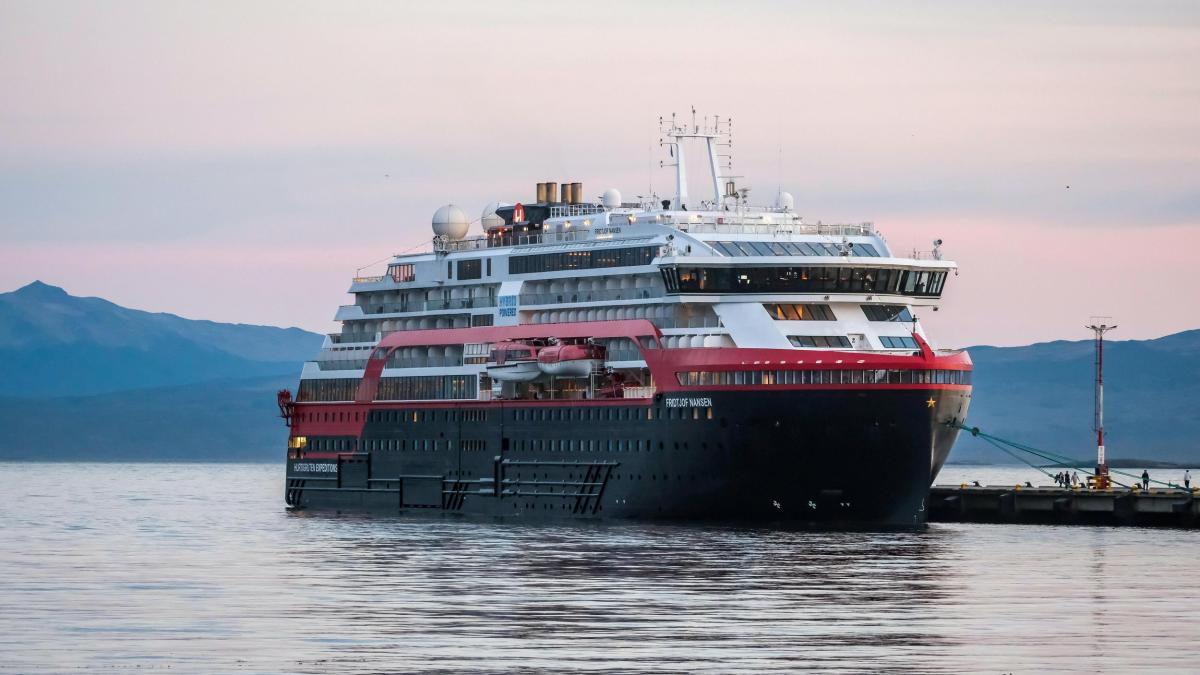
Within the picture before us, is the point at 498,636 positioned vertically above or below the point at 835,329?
below

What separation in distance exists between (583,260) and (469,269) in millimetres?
8729

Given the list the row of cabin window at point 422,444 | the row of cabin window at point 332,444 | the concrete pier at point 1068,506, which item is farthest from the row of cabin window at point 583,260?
the concrete pier at point 1068,506

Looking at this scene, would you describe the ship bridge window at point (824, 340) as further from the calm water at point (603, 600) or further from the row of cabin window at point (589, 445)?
the calm water at point (603, 600)

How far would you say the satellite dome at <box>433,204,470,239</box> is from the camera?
102 metres

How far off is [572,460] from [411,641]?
4157cm

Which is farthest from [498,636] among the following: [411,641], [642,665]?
[642,665]

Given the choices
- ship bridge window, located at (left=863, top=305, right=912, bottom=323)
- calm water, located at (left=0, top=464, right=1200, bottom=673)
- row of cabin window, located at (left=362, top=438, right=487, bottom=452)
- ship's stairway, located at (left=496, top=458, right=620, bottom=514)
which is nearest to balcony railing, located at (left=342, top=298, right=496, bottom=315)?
row of cabin window, located at (left=362, top=438, right=487, bottom=452)

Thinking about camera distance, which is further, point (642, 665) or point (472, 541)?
point (472, 541)

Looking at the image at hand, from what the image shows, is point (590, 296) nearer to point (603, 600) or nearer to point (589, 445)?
point (589, 445)

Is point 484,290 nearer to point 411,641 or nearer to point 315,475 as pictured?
point 315,475

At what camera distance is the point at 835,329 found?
84125 mm

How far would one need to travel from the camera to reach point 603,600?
2199 inches

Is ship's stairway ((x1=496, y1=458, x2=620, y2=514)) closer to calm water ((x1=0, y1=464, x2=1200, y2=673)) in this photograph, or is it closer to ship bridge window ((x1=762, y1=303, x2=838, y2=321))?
calm water ((x1=0, y1=464, x2=1200, y2=673))

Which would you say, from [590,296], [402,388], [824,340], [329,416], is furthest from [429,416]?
[824,340]
